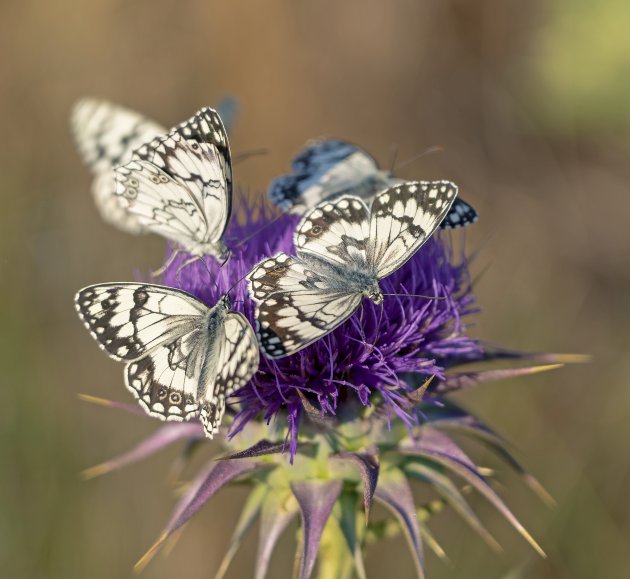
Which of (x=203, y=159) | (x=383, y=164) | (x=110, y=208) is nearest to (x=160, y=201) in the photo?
(x=203, y=159)

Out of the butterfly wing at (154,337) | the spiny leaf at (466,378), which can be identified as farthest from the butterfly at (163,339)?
the spiny leaf at (466,378)

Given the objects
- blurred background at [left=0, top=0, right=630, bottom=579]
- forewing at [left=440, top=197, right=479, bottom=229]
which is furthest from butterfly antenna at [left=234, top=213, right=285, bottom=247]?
blurred background at [left=0, top=0, right=630, bottom=579]

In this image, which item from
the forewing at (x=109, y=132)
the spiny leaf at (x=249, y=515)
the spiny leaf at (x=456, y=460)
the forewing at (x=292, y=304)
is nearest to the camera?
the forewing at (x=292, y=304)

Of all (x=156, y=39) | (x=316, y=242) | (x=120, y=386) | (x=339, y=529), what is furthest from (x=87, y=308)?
(x=156, y=39)

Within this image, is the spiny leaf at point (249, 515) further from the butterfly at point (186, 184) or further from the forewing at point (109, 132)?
the forewing at point (109, 132)

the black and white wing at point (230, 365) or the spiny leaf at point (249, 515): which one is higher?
the black and white wing at point (230, 365)

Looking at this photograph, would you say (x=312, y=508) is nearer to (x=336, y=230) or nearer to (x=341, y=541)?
(x=341, y=541)

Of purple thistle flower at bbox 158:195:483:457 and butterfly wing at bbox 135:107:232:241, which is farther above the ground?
butterfly wing at bbox 135:107:232:241

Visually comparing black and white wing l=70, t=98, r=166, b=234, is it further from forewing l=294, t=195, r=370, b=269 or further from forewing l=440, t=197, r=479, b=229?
forewing l=440, t=197, r=479, b=229

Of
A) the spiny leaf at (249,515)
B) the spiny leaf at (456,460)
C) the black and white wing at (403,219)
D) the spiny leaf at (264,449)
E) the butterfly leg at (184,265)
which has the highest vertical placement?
the black and white wing at (403,219)
